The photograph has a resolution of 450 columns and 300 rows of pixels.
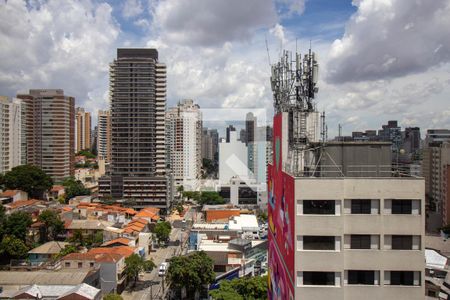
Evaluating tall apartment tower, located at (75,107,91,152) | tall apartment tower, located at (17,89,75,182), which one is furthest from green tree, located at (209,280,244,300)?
tall apartment tower, located at (75,107,91,152)

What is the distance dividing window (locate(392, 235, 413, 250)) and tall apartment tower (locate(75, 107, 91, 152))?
93337 millimetres

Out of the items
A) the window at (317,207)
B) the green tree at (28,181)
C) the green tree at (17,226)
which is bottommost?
the green tree at (17,226)

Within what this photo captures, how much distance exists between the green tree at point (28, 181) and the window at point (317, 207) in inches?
1877

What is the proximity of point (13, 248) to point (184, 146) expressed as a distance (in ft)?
134

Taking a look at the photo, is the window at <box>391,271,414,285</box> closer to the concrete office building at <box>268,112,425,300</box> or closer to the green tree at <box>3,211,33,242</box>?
the concrete office building at <box>268,112,425,300</box>

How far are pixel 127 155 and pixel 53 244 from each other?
23.3 m

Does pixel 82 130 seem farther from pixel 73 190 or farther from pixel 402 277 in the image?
pixel 402 277

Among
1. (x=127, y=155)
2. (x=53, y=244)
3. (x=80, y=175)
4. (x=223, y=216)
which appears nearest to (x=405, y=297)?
(x=53, y=244)

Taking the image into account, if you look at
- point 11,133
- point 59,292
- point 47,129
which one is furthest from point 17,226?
point 47,129

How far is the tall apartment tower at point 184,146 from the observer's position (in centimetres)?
6575

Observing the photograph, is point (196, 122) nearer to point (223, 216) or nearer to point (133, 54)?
point (133, 54)

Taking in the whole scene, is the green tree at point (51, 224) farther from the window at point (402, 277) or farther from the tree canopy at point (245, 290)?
the window at point (402, 277)

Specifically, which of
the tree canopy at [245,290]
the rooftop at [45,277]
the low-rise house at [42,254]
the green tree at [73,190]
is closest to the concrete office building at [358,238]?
the tree canopy at [245,290]

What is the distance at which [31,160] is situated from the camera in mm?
60719
